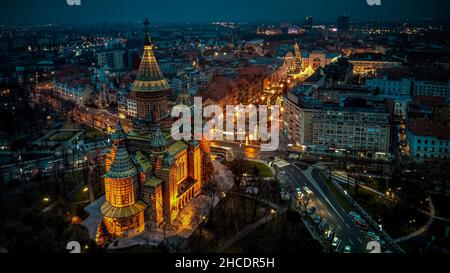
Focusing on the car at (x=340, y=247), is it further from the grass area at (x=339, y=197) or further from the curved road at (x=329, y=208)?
the grass area at (x=339, y=197)

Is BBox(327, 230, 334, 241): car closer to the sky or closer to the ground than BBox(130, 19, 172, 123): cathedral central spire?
closer to the ground

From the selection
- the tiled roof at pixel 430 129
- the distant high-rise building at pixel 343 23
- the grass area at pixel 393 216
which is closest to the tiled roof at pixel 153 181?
the grass area at pixel 393 216

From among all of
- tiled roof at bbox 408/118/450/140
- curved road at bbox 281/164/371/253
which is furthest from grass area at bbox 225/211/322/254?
tiled roof at bbox 408/118/450/140

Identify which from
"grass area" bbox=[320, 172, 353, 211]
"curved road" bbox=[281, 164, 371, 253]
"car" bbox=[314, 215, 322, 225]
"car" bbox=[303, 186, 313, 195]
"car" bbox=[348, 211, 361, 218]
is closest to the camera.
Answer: "curved road" bbox=[281, 164, 371, 253]

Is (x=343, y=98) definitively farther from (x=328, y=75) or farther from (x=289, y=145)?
(x=328, y=75)

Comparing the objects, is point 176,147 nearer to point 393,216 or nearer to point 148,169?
point 148,169

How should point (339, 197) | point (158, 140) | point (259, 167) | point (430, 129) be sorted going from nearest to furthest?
point (158, 140), point (339, 197), point (430, 129), point (259, 167)

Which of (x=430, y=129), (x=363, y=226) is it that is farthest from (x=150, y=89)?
(x=430, y=129)

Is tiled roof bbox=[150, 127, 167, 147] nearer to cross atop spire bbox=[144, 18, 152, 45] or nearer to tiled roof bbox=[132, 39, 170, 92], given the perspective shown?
tiled roof bbox=[132, 39, 170, 92]

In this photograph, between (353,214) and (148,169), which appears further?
(353,214)

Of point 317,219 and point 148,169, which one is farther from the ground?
point 148,169
